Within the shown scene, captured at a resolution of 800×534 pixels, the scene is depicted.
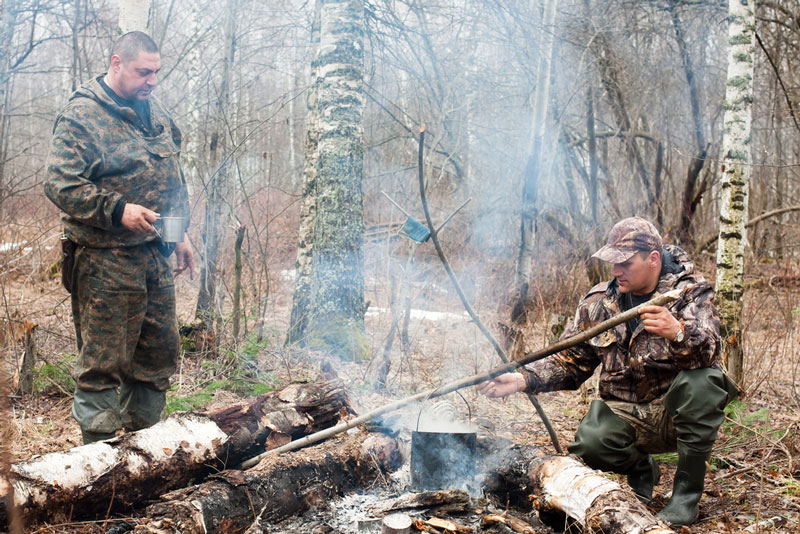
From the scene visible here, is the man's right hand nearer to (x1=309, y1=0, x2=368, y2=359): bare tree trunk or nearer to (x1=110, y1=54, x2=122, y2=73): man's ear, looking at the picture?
(x1=110, y1=54, x2=122, y2=73): man's ear

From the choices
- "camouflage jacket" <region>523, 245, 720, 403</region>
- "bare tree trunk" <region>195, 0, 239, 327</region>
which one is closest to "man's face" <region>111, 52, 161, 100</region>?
"bare tree trunk" <region>195, 0, 239, 327</region>

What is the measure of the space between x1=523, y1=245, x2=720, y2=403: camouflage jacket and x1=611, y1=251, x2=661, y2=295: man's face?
2.6 inches

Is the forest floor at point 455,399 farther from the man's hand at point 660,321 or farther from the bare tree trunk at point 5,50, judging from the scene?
the bare tree trunk at point 5,50

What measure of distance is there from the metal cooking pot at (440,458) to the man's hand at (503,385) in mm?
241

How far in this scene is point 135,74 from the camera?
309cm

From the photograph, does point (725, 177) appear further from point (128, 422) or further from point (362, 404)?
point (128, 422)

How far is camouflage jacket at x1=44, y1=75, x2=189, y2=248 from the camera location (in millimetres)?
2893

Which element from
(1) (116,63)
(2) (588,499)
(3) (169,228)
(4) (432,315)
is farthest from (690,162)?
(1) (116,63)

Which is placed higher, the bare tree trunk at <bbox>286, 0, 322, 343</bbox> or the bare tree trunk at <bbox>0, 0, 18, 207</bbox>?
the bare tree trunk at <bbox>0, 0, 18, 207</bbox>

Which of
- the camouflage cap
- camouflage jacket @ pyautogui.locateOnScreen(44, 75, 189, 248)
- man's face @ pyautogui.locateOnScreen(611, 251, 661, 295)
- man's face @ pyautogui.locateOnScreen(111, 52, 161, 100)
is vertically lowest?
man's face @ pyautogui.locateOnScreen(611, 251, 661, 295)

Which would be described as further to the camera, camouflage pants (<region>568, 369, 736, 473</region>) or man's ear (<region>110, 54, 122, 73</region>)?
man's ear (<region>110, 54, 122, 73</region>)

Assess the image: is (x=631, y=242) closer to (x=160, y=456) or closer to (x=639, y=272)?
(x=639, y=272)

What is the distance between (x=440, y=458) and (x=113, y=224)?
2.11 m

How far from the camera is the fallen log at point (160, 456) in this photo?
2393 mm
